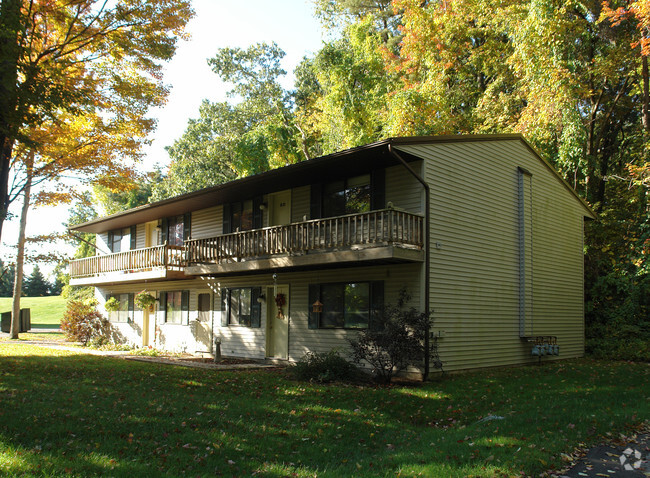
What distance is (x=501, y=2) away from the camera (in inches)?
947

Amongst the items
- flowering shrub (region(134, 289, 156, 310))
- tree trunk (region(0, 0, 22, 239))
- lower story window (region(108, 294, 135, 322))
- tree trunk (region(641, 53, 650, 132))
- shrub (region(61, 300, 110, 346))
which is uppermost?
tree trunk (region(641, 53, 650, 132))

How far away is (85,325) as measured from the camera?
81.4 feet

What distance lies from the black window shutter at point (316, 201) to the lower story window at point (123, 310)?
12.3 metres

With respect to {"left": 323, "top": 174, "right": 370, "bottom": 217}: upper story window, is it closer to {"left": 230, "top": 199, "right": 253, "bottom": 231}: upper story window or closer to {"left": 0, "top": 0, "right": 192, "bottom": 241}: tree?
{"left": 230, "top": 199, "right": 253, "bottom": 231}: upper story window

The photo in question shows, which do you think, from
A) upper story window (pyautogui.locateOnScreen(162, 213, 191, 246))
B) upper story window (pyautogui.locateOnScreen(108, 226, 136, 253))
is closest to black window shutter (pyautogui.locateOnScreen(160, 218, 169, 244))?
upper story window (pyautogui.locateOnScreen(162, 213, 191, 246))

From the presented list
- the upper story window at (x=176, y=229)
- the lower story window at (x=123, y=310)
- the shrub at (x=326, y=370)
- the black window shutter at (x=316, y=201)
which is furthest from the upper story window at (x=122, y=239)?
the shrub at (x=326, y=370)

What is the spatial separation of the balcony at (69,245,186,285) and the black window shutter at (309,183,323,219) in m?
5.71

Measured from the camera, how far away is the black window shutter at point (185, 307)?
68.7 ft

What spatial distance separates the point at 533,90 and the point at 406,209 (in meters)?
10.6

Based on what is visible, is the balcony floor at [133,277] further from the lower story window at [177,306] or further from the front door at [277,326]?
the front door at [277,326]

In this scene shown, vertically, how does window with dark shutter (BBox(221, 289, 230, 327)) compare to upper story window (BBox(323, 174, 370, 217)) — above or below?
below

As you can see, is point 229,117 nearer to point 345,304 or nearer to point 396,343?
point 345,304

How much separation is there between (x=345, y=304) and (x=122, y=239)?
15340mm

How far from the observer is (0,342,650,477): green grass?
6191 millimetres
